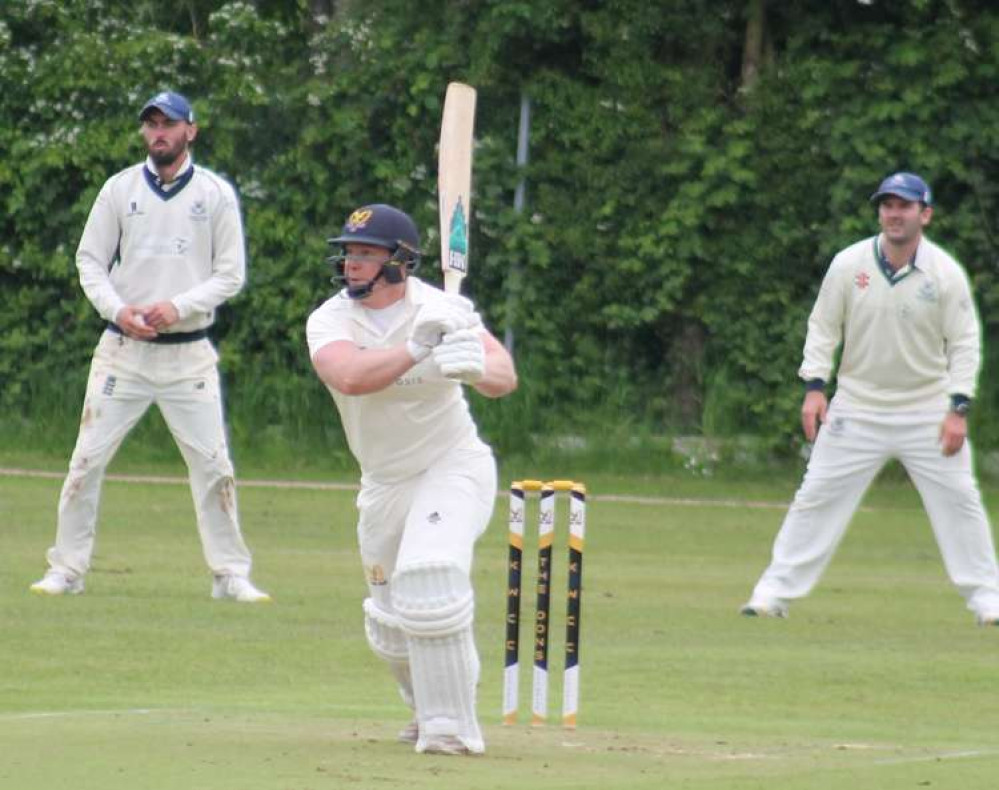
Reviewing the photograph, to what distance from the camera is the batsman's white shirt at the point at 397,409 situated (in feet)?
23.8

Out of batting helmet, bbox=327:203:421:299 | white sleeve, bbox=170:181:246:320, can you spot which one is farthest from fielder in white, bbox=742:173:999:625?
batting helmet, bbox=327:203:421:299

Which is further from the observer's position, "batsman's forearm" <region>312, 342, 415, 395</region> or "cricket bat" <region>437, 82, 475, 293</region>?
"cricket bat" <region>437, 82, 475, 293</region>

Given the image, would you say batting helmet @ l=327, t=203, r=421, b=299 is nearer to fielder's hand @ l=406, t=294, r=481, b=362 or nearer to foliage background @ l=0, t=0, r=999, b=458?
fielder's hand @ l=406, t=294, r=481, b=362

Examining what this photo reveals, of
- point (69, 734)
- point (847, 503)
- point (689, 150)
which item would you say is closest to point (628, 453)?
point (689, 150)

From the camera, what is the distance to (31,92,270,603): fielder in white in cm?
1084

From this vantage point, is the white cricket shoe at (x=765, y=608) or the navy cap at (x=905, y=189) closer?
the navy cap at (x=905, y=189)

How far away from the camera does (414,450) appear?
286 inches

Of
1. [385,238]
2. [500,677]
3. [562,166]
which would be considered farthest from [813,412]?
[562,166]

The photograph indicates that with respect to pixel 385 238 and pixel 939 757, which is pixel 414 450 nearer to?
pixel 385 238

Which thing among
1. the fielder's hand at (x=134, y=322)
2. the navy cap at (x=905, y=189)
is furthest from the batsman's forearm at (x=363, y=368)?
the navy cap at (x=905, y=189)

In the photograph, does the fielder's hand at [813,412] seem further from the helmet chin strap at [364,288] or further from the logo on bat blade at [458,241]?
the helmet chin strap at [364,288]

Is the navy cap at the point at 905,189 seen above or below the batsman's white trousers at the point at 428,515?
above

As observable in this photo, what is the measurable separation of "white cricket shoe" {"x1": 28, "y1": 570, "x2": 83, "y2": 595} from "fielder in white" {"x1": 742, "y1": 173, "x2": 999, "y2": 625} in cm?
298

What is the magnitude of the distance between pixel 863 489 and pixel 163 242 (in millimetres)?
3272
